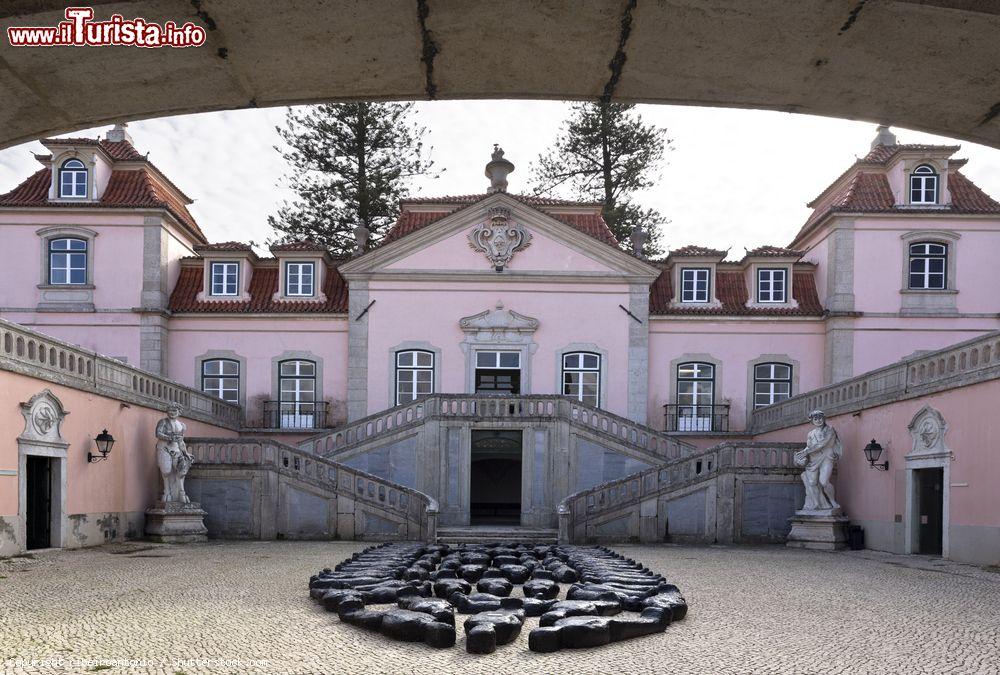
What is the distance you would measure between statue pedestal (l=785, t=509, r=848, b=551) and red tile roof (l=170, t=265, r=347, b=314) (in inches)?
581

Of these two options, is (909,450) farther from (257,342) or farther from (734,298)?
(257,342)

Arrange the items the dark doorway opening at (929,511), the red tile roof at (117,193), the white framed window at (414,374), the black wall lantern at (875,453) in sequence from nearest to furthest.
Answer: the dark doorway opening at (929,511)
the black wall lantern at (875,453)
the red tile roof at (117,193)
the white framed window at (414,374)

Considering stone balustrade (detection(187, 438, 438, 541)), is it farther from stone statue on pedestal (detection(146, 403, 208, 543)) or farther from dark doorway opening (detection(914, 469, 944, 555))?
dark doorway opening (detection(914, 469, 944, 555))

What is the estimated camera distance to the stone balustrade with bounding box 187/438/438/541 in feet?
71.7

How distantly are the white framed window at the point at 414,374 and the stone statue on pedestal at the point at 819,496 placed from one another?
37.9 ft

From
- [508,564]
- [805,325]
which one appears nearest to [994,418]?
[508,564]

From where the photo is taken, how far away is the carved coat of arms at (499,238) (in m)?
28.7

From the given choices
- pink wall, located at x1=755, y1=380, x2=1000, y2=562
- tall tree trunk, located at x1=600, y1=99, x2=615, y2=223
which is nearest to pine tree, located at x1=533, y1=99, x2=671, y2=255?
tall tree trunk, located at x1=600, y1=99, x2=615, y2=223

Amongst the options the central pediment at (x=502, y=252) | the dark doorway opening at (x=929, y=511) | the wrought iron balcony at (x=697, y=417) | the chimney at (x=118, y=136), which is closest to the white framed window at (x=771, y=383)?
→ the wrought iron balcony at (x=697, y=417)

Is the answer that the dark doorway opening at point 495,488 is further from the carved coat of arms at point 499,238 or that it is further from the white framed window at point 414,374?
the carved coat of arms at point 499,238

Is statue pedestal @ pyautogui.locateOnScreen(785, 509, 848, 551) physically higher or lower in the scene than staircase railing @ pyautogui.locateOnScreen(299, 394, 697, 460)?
lower

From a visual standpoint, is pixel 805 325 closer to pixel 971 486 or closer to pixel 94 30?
pixel 971 486

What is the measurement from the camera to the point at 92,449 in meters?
18.7

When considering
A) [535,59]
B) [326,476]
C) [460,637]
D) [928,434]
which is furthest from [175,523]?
[535,59]
